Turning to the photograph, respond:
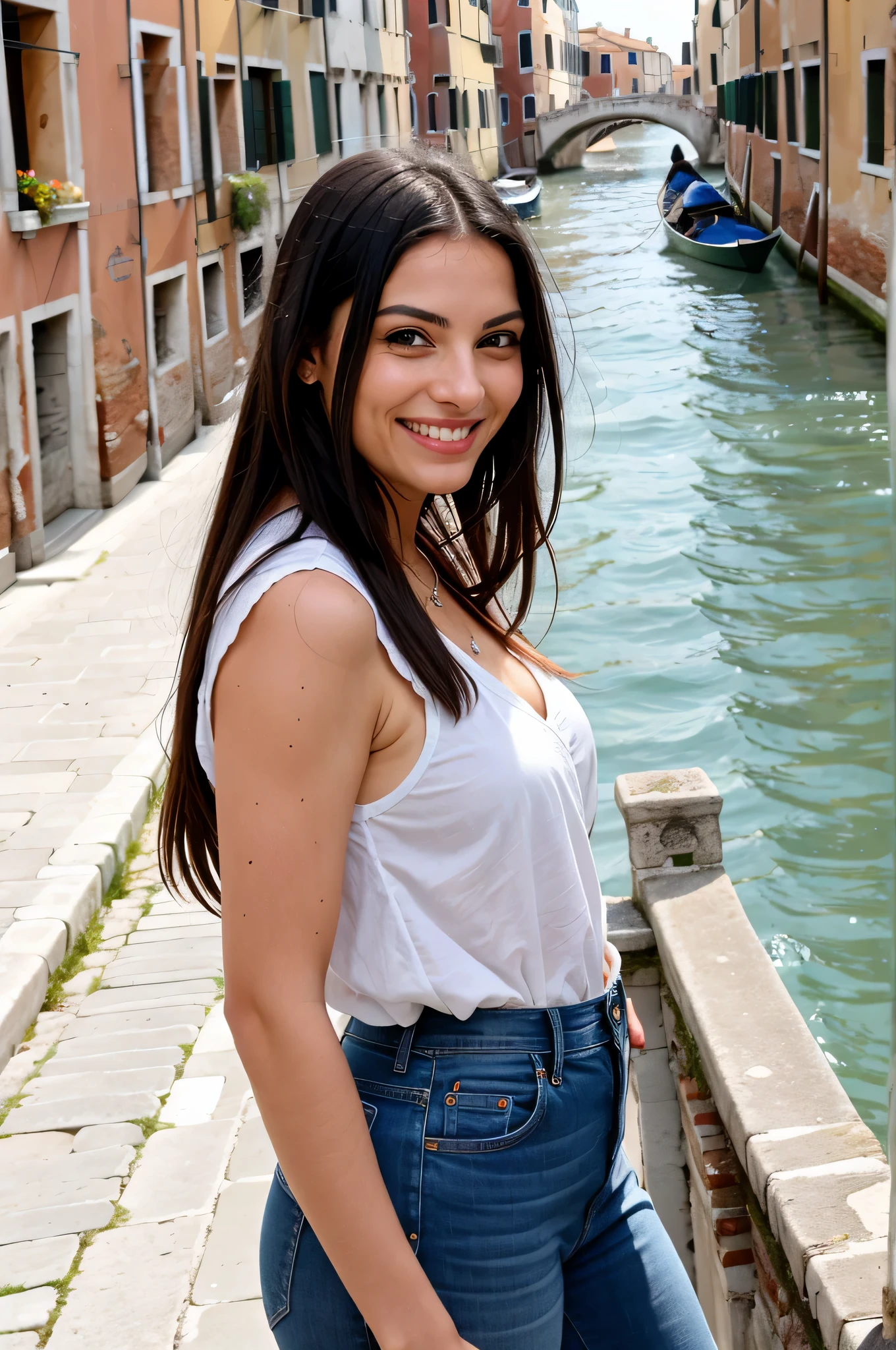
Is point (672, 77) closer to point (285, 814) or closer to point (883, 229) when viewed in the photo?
point (883, 229)

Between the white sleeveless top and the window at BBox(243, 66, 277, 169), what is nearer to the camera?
the white sleeveless top

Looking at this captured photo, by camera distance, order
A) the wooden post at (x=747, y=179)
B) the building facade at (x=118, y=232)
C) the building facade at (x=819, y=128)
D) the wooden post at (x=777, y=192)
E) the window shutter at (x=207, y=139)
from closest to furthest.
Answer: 1. the building facade at (x=118, y=232)
2. the window shutter at (x=207, y=139)
3. the building facade at (x=819, y=128)
4. the wooden post at (x=777, y=192)
5. the wooden post at (x=747, y=179)

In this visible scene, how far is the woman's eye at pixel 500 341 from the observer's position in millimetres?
1194

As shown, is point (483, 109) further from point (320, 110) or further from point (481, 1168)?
point (481, 1168)

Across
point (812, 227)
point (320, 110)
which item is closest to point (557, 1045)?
point (320, 110)

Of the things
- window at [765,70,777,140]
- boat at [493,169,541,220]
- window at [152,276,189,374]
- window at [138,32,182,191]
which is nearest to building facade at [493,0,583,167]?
boat at [493,169,541,220]

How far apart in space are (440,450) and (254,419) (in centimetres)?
16

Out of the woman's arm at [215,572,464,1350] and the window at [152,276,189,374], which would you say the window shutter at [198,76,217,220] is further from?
the woman's arm at [215,572,464,1350]

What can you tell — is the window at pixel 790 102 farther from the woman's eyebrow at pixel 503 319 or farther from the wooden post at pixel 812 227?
the woman's eyebrow at pixel 503 319

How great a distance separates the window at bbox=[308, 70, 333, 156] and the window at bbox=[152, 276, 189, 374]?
5.40m

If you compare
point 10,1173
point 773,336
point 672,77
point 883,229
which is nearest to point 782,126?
point 773,336

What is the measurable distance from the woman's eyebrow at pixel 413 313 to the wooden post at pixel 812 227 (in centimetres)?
1744

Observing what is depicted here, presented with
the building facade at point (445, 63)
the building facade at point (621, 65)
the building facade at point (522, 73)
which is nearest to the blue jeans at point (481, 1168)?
the building facade at point (445, 63)

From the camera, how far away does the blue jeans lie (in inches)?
42.8
